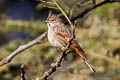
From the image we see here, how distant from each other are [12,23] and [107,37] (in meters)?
1.48

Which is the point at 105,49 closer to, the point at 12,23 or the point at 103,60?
the point at 103,60

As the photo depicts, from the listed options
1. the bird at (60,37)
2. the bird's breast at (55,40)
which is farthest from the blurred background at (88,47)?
the bird's breast at (55,40)

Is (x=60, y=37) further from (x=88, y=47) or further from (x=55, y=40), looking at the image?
(x=88, y=47)

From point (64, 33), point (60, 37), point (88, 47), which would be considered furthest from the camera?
point (88, 47)

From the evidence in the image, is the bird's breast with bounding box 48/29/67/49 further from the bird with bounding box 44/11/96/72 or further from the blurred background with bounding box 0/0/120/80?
the blurred background with bounding box 0/0/120/80

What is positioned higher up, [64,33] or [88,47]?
[64,33]

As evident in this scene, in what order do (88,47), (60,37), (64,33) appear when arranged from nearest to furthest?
(64,33), (60,37), (88,47)

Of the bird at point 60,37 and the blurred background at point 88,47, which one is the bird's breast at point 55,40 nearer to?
the bird at point 60,37

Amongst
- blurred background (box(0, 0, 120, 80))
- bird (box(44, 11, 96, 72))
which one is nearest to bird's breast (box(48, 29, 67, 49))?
bird (box(44, 11, 96, 72))

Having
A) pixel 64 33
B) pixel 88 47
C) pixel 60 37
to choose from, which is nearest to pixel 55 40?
pixel 60 37

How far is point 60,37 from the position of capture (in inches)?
162

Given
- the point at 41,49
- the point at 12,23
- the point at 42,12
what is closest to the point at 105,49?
the point at 41,49

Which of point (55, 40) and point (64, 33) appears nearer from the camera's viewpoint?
point (64, 33)

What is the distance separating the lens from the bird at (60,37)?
3900 millimetres
